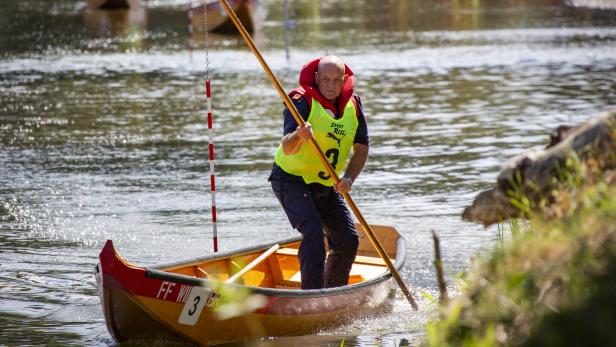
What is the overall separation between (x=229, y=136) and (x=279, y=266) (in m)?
8.29

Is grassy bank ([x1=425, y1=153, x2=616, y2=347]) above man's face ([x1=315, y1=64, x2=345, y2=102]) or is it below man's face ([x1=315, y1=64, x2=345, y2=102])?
below

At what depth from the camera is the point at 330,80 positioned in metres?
7.45

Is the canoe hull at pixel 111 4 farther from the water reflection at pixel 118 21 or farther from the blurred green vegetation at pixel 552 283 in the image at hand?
the blurred green vegetation at pixel 552 283

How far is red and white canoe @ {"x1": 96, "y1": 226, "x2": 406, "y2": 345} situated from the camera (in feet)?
A: 22.4

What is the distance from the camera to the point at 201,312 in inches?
278

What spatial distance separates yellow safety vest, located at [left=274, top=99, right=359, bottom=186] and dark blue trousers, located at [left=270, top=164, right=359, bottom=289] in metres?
0.06

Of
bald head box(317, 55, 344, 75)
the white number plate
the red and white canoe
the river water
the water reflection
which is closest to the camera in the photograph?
the red and white canoe

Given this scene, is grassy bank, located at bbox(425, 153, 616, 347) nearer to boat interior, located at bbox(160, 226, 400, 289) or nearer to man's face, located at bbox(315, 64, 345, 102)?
man's face, located at bbox(315, 64, 345, 102)

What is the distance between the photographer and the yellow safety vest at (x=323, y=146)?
297 inches

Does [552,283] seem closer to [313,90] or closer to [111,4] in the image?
[313,90]

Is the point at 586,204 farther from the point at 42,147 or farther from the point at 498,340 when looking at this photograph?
the point at 42,147

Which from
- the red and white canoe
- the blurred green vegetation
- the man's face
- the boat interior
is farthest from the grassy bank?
the boat interior

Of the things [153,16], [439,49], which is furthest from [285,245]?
[153,16]

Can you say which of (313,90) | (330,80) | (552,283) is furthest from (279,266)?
(552,283)
